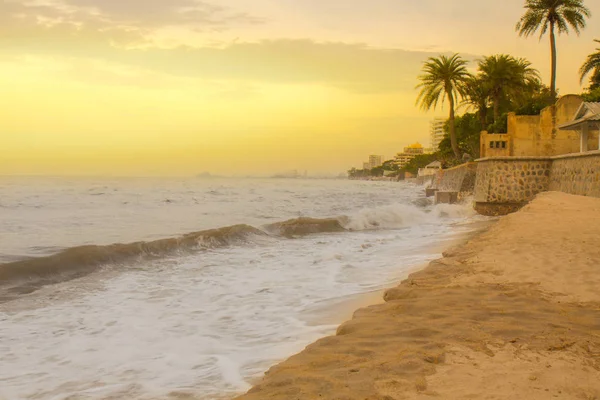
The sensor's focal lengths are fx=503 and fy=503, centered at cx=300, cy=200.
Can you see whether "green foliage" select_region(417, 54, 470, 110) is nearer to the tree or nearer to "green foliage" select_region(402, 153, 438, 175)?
Result: the tree

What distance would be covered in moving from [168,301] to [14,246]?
7375mm

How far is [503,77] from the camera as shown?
4306cm

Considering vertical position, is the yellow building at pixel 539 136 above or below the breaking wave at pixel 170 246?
above

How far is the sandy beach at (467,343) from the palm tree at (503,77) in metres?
40.1

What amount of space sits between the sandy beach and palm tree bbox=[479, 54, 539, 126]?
40.1 meters

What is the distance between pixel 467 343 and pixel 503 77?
4409 cm

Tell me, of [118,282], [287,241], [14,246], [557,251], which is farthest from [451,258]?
[14,246]

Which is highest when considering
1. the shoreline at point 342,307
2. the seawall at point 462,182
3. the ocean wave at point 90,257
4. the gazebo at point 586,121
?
the gazebo at point 586,121

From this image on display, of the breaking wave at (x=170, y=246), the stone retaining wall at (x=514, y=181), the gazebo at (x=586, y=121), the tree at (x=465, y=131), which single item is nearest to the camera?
the breaking wave at (x=170, y=246)

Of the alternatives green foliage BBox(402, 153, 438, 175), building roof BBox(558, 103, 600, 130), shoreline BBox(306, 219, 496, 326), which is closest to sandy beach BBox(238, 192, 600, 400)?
shoreline BBox(306, 219, 496, 326)

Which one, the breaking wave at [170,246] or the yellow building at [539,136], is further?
the yellow building at [539,136]

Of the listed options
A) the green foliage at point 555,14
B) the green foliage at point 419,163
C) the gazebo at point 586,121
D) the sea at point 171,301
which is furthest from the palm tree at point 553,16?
the green foliage at point 419,163

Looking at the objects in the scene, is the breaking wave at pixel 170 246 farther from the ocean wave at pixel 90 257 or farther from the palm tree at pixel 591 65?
the palm tree at pixel 591 65

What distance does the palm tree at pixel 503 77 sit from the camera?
4288 centimetres
